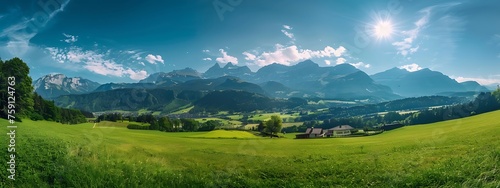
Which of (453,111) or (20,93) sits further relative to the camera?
(453,111)

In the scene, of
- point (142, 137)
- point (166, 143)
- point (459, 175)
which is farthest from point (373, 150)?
point (142, 137)

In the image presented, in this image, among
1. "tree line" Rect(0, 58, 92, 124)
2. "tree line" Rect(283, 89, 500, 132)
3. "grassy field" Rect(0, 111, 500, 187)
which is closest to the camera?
"grassy field" Rect(0, 111, 500, 187)

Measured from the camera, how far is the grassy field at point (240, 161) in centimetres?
1040

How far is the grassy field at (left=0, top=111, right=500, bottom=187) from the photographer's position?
34.1 feet

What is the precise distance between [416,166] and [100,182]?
12.5 metres

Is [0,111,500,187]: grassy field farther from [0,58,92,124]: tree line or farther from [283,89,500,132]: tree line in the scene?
[283,89,500,132]: tree line

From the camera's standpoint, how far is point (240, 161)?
41.3 ft

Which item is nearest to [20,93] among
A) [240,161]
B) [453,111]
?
[240,161]

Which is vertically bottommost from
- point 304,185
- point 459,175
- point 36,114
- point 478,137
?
point 304,185

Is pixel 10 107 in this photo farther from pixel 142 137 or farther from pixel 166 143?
pixel 166 143

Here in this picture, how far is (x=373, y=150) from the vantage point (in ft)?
42.5

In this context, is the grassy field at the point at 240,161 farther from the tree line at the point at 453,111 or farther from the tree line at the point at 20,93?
the tree line at the point at 453,111

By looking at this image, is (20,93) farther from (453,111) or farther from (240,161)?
(453,111)

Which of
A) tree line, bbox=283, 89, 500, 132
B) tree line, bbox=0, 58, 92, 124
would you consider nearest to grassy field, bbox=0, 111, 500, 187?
tree line, bbox=0, 58, 92, 124
